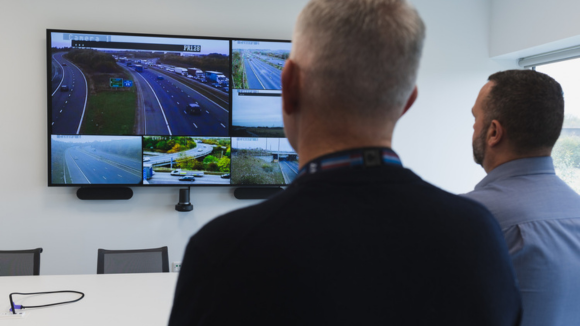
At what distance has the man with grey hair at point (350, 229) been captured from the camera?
0.54m

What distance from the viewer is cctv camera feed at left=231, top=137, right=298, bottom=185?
3.89 meters

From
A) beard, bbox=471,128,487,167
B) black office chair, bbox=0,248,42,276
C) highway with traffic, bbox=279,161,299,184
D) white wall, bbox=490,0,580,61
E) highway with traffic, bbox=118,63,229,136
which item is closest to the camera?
beard, bbox=471,128,487,167

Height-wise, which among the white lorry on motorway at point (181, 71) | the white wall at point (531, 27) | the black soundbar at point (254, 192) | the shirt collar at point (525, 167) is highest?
the white wall at point (531, 27)

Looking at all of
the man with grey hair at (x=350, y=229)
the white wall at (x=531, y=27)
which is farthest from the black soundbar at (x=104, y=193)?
the white wall at (x=531, y=27)

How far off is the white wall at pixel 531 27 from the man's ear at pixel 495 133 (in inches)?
104

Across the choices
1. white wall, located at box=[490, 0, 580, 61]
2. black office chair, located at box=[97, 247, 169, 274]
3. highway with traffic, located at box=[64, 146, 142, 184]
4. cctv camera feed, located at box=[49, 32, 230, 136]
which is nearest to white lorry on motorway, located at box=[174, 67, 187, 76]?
cctv camera feed, located at box=[49, 32, 230, 136]

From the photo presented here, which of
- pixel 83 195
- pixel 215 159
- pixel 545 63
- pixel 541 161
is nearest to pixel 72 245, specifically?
pixel 83 195

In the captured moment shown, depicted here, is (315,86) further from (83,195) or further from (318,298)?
(83,195)

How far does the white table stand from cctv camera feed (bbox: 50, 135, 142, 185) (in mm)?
1105

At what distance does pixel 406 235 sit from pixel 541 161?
96 cm

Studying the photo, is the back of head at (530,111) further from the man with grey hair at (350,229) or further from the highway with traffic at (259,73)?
the highway with traffic at (259,73)

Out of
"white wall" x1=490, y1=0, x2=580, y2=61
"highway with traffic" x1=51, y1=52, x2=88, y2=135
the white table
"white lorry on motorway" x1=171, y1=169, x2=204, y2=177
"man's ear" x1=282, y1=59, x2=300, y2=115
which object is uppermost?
"white wall" x1=490, y1=0, x2=580, y2=61

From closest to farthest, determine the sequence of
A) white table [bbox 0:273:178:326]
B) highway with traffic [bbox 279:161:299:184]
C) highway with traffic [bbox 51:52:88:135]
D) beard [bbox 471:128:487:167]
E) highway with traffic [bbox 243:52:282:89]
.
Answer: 1. beard [bbox 471:128:487:167]
2. white table [bbox 0:273:178:326]
3. highway with traffic [bbox 51:52:88:135]
4. highway with traffic [bbox 243:52:282:89]
5. highway with traffic [bbox 279:161:299:184]

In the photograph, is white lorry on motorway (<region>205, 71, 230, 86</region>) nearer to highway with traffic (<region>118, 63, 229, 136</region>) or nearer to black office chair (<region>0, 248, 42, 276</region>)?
highway with traffic (<region>118, 63, 229, 136</region>)
